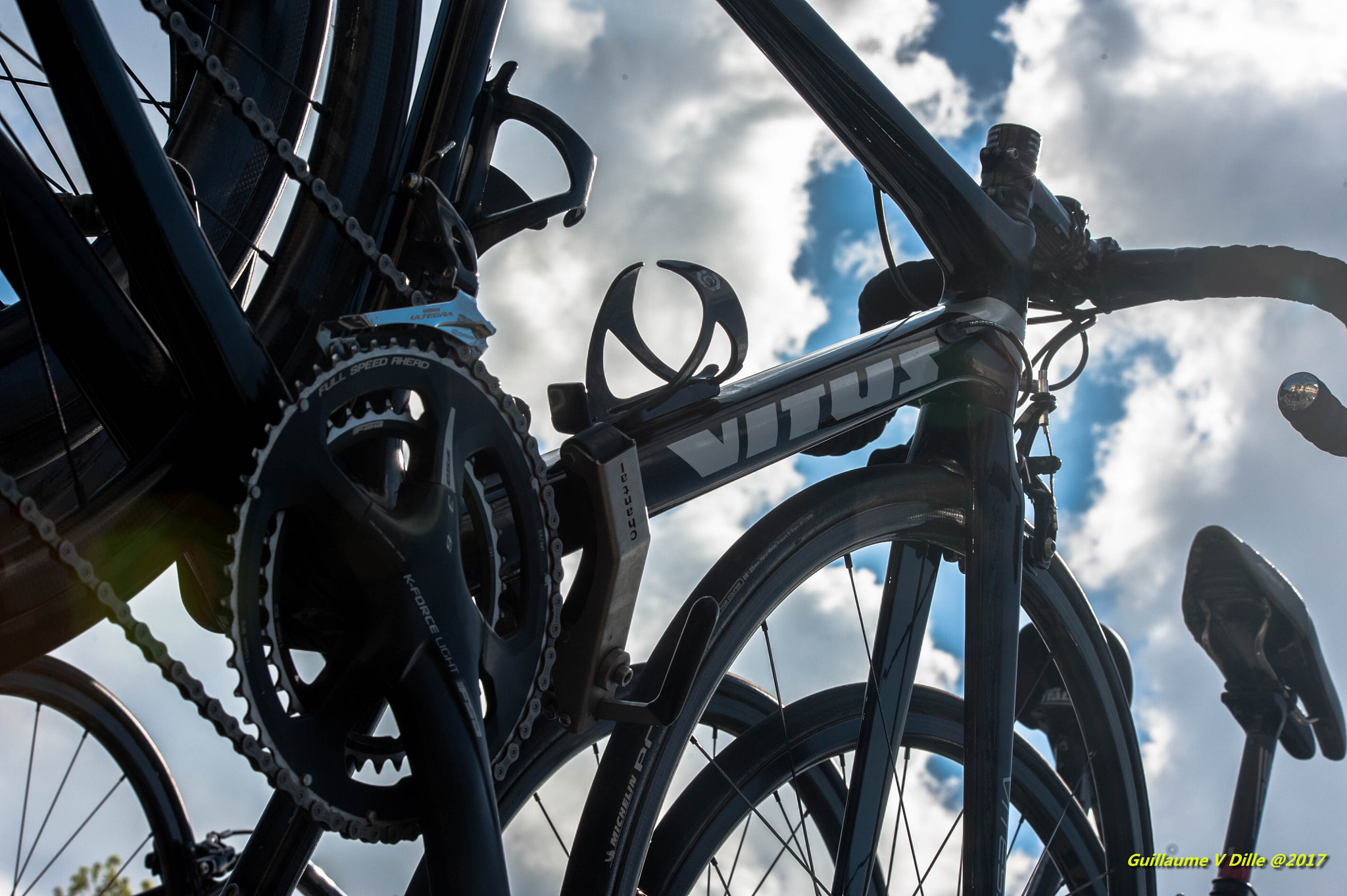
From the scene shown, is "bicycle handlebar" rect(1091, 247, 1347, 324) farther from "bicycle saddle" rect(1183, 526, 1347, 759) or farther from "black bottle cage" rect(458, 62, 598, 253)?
"black bottle cage" rect(458, 62, 598, 253)

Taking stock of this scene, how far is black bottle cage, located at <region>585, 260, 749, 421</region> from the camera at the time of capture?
85 centimetres

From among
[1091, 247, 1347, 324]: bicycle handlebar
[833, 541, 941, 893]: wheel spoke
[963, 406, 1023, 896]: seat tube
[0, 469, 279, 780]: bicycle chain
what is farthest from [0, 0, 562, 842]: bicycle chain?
[1091, 247, 1347, 324]: bicycle handlebar

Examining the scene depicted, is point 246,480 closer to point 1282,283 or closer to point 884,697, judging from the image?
point 884,697

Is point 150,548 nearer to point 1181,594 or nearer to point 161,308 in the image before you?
point 161,308

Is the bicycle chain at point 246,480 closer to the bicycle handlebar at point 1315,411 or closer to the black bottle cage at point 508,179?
the black bottle cage at point 508,179

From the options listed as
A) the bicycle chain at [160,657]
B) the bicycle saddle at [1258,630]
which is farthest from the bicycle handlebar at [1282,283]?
the bicycle chain at [160,657]

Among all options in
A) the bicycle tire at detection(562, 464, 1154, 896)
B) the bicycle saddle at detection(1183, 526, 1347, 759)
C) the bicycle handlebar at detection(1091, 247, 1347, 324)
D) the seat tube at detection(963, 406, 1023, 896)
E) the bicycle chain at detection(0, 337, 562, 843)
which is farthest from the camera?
the bicycle saddle at detection(1183, 526, 1347, 759)

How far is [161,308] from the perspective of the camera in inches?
25.5

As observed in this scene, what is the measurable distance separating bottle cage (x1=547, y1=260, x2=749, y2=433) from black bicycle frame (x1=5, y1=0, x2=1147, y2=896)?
3cm

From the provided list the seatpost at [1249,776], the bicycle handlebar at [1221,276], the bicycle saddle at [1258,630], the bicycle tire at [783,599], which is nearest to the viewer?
the bicycle tire at [783,599]

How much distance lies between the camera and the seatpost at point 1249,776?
160 centimetres

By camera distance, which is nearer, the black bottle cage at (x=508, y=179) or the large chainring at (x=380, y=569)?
the large chainring at (x=380, y=569)

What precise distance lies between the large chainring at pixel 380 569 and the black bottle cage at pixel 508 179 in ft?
0.67

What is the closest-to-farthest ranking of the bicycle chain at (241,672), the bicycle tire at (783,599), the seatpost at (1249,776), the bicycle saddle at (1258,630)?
1. the bicycle chain at (241,672)
2. the bicycle tire at (783,599)
3. the seatpost at (1249,776)
4. the bicycle saddle at (1258,630)
